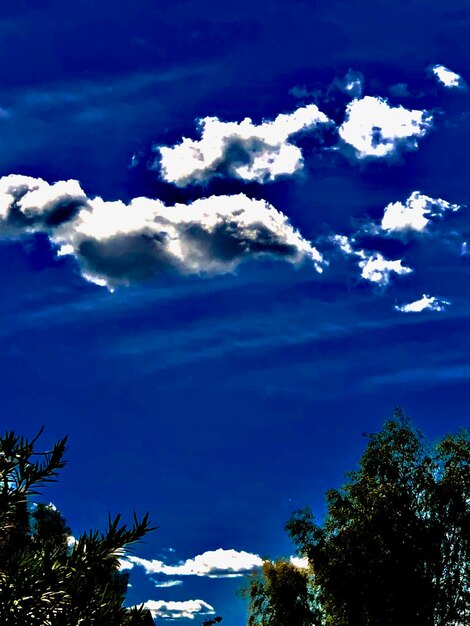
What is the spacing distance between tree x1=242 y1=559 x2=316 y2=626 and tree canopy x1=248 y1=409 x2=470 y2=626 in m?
17.9

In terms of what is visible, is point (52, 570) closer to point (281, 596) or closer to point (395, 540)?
point (395, 540)

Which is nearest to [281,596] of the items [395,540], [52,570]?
[395,540]

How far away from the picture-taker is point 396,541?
41.5 metres

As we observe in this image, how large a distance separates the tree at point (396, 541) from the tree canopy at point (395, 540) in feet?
0.18

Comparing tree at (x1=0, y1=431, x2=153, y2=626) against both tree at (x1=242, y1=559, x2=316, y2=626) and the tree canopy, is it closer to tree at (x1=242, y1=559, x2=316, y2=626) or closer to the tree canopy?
the tree canopy

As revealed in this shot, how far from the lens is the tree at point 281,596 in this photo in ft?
203

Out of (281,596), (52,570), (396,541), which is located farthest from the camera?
(281,596)

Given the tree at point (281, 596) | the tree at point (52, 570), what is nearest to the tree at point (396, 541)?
the tree at point (281, 596)

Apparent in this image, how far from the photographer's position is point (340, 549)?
4266 cm

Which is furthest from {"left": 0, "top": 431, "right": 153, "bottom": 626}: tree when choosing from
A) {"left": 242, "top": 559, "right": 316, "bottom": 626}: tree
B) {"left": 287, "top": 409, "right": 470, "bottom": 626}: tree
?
{"left": 242, "top": 559, "right": 316, "bottom": 626}: tree

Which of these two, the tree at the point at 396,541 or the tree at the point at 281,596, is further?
the tree at the point at 281,596

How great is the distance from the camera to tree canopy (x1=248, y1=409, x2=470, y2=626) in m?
41.1

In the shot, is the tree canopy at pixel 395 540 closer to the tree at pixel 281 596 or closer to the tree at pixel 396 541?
the tree at pixel 396 541

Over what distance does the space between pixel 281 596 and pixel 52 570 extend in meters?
58.6
